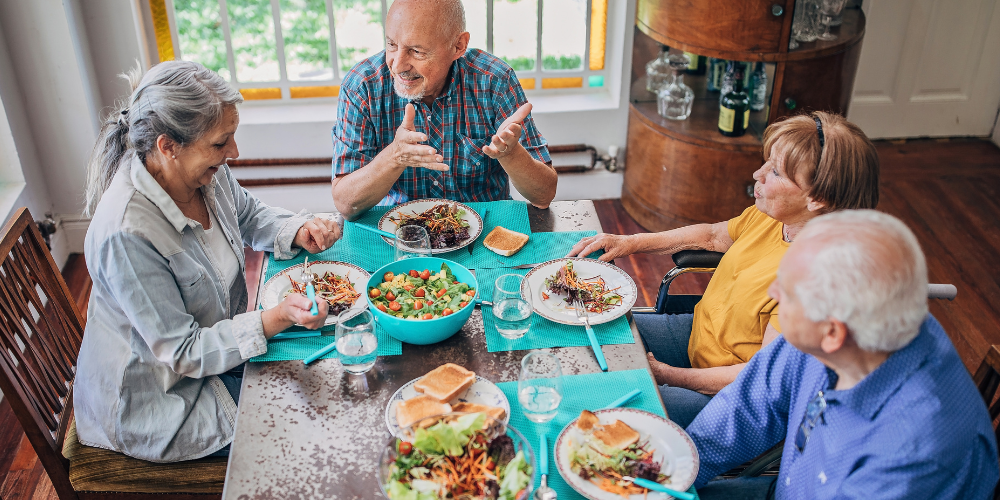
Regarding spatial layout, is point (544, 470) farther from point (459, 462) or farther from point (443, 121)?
point (443, 121)

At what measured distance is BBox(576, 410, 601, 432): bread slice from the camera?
5.13 feet

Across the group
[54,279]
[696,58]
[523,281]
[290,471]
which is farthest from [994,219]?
[54,279]

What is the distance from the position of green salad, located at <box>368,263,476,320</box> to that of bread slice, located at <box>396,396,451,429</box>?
0.79 feet

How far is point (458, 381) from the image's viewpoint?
5.48 feet

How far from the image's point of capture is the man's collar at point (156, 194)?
183 cm

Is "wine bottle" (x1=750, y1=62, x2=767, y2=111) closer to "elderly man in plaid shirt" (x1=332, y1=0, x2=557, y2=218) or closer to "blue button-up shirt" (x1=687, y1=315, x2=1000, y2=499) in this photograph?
"elderly man in plaid shirt" (x1=332, y1=0, x2=557, y2=218)

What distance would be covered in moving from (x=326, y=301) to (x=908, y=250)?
4.35ft

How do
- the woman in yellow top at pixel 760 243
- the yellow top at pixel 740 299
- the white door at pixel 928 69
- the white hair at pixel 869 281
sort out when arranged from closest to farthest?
1. the white hair at pixel 869 281
2. the woman in yellow top at pixel 760 243
3. the yellow top at pixel 740 299
4. the white door at pixel 928 69

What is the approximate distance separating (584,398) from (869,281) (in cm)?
67

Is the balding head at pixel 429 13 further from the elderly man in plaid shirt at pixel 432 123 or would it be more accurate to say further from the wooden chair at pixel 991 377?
the wooden chair at pixel 991 377

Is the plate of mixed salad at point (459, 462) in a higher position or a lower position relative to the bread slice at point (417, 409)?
higher

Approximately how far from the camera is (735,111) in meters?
3.66

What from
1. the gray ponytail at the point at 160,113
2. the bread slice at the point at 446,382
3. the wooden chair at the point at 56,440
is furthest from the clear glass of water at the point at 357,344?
the gray ponytail at the point at 160,113

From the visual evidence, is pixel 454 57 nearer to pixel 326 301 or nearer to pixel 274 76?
pixel 326 301
